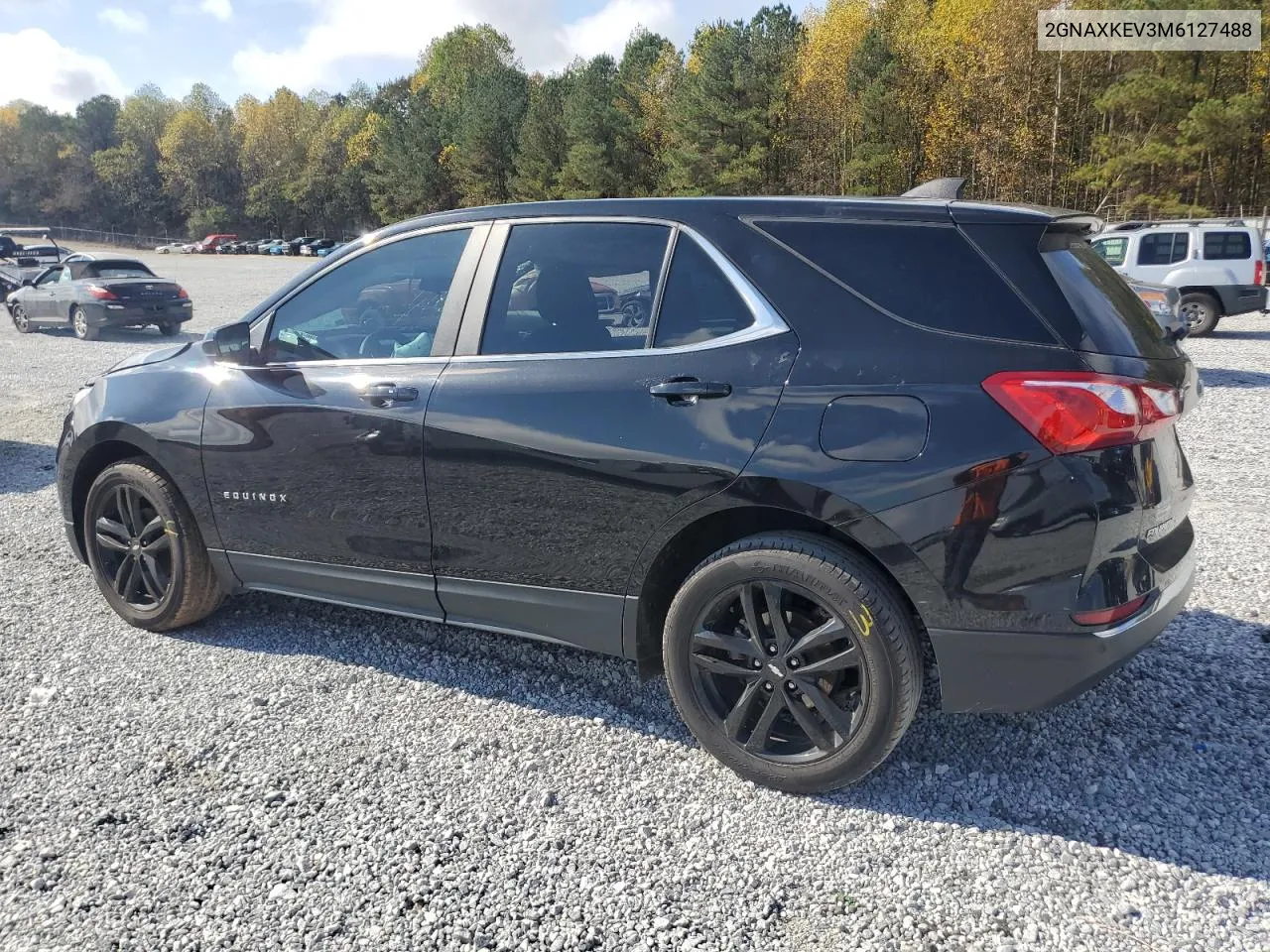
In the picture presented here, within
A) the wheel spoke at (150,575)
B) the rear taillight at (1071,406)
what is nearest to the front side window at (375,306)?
the wheel spoke at (150,575)

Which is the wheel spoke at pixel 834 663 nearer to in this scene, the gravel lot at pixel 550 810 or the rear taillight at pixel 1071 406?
the gravel lot at pixel 550 810

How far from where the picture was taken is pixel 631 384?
2.99m

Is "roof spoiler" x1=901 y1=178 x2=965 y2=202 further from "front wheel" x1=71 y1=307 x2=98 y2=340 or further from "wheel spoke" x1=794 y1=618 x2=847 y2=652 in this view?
"front wheel" x1=71 y1=307 x2=98 y2=340

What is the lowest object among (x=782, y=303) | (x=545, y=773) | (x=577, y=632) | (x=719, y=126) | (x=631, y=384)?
(x=545, y=773)

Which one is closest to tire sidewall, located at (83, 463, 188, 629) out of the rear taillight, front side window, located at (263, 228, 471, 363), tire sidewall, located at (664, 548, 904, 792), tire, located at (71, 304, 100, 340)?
front side window, located at (263, 228, 471, 363)

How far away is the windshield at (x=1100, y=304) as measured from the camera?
103 inches

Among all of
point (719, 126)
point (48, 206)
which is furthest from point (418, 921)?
point (48, 206)

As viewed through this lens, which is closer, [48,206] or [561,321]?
[561,321]

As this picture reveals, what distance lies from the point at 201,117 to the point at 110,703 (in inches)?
4628

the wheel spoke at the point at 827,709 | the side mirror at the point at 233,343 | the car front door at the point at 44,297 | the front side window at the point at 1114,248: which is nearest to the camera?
the wheel spoke at the point at 827,709

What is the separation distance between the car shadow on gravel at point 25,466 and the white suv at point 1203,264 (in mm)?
14251

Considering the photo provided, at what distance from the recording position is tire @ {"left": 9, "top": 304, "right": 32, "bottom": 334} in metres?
18.4

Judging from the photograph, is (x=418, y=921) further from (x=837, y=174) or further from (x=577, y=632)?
(x=837, y=174)

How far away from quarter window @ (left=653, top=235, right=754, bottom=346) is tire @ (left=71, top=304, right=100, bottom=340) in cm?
1697
